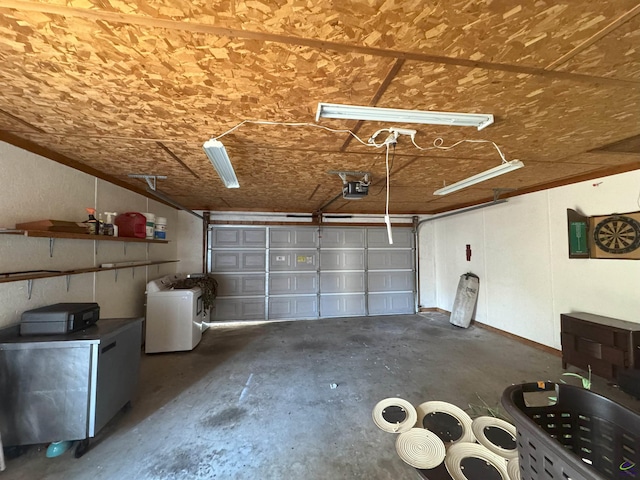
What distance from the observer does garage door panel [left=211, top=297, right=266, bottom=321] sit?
16.9 feet

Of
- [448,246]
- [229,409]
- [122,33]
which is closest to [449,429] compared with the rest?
[229,409]

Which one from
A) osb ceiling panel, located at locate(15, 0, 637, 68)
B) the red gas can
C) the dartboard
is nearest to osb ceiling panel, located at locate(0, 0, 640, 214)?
osb ceiling panel, located at locate(15, 0, 637, 68)

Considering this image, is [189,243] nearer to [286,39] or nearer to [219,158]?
[219,158]

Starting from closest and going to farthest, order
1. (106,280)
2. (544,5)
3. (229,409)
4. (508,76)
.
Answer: (544,5), (508,76), (229,409), (106,280)

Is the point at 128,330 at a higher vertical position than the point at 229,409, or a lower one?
higher

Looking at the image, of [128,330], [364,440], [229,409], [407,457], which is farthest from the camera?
[229,409]

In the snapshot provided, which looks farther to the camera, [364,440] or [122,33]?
[364,440]

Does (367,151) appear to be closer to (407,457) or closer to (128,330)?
(407,457)

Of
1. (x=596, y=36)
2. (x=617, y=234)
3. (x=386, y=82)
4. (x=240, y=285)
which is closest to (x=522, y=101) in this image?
(x=596, y=36)

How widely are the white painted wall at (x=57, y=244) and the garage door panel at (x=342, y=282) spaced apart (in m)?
3.44

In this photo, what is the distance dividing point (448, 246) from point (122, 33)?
19.8 feet

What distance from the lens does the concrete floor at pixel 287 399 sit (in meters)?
1.69

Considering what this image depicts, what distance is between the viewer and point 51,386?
1.72 meters

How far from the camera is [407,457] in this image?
1.59 meters
